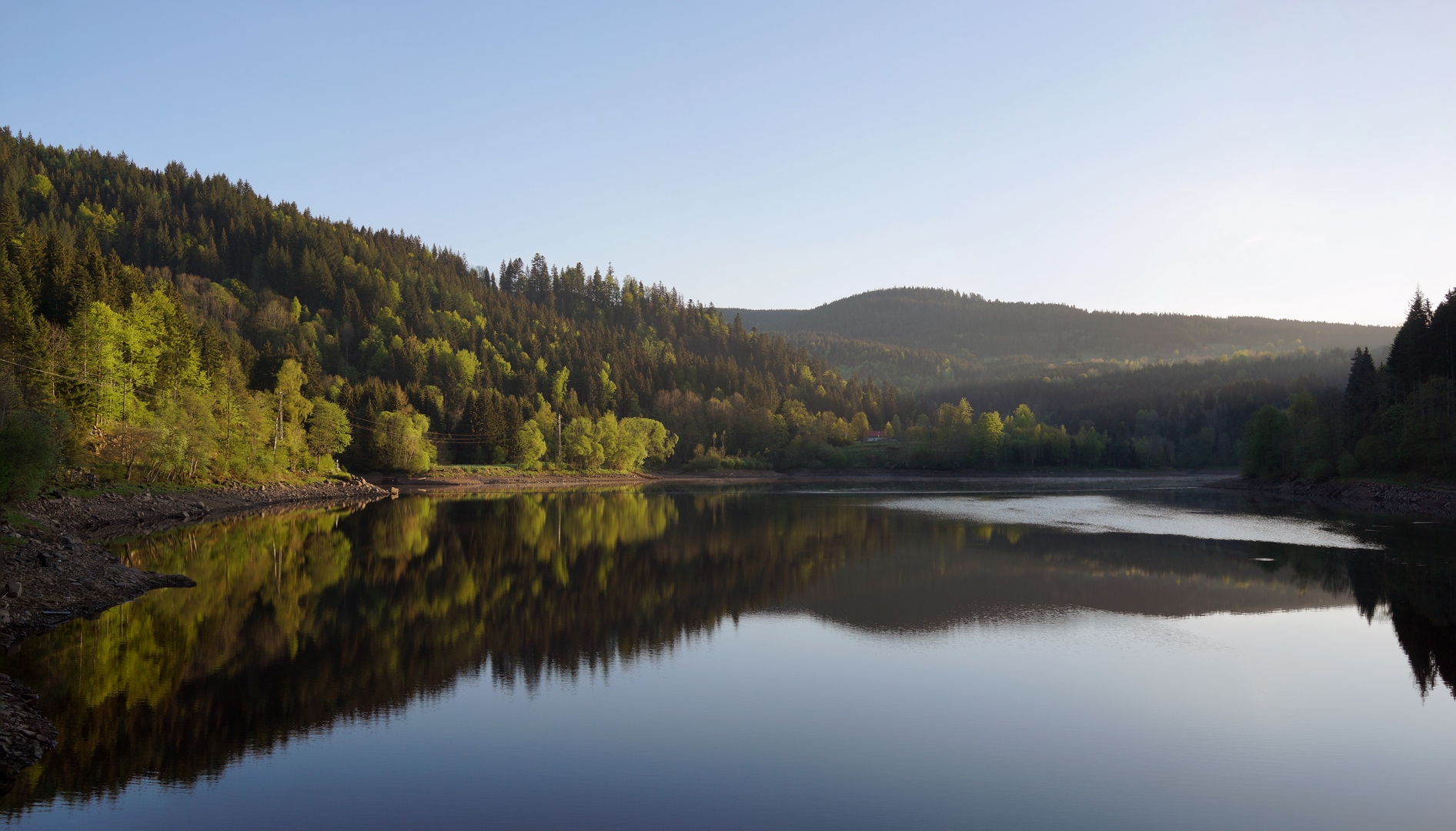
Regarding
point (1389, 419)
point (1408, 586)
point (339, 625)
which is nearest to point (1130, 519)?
point (1408, 586)

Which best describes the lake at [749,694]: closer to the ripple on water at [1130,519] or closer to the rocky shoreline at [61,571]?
the rocky shoreline at [61,571]

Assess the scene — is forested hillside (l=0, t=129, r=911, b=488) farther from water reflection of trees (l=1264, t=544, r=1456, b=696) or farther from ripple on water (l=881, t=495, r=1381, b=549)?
ripple on water (l=881, t=495, r=1381, b=549)

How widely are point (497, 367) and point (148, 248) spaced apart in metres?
52.2

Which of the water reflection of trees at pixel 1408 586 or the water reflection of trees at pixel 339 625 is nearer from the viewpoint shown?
the water reflection of trees at pixel 339 625

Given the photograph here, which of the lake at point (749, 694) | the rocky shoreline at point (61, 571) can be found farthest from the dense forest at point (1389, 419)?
the rocky shoreline at point (61, 571)

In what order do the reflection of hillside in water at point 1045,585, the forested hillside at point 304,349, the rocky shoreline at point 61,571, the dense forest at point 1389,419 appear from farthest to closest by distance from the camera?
the dense forest at point 1389,419 < the forested hillside at point 304,349 < the reflection of hillside in water at point 1045,585 < the rocky shoreline at point 61,571

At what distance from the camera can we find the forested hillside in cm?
4616

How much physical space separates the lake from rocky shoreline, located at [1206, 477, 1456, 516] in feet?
87.4

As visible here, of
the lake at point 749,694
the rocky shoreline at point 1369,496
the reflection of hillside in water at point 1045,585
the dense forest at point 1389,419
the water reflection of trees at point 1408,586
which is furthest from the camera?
the dense forest at point 1389,419

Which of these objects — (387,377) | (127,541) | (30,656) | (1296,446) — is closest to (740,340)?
(387,377)

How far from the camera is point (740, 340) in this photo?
587ft

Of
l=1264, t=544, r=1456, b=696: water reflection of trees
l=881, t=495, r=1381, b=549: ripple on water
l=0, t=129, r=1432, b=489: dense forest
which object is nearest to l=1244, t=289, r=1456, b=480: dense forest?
l=0, t=129, r=1432, b=489: dense forest

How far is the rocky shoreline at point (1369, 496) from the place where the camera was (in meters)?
50.7

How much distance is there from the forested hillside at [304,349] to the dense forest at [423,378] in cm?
28
